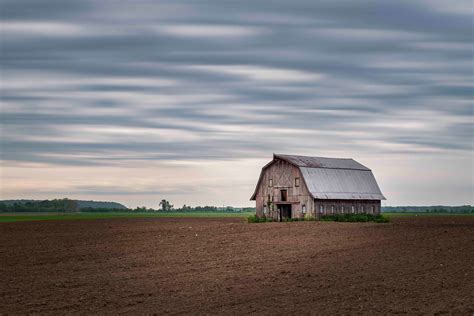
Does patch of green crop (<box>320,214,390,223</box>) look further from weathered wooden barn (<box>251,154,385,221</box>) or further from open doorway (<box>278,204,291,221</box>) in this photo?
open doorway (<box>278,204,291,221</box>)

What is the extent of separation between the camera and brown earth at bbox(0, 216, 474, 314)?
81.1ft

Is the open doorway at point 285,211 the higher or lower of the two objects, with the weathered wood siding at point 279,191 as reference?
lower

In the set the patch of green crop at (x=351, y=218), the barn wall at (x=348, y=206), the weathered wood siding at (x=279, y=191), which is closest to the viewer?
the patch of green crop at (x=351, y=218)

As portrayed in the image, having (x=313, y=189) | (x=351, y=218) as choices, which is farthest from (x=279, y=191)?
(x=351, y=218)

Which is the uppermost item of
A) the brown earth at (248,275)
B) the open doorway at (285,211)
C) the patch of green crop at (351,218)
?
the open doorway at (285,211)

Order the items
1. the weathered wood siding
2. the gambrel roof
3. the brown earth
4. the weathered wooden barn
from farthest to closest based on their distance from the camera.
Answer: the gambrel roof
the weathered wood siding
the weathered wooden barn
the brown earth

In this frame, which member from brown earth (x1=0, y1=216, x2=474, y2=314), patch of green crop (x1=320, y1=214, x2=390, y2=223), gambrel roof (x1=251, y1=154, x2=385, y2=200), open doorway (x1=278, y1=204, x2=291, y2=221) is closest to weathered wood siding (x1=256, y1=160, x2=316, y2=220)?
open doorway (x1=278, y1=204, x2=291, y2=221)

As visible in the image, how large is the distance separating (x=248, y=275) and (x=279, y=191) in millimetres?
49183

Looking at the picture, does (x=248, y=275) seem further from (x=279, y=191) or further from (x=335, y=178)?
(x=335, y=178)

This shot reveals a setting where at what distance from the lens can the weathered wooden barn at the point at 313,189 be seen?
77250 millimetres

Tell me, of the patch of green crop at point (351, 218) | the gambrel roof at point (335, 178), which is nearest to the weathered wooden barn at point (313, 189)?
the gambrel roof at point (335, 178)

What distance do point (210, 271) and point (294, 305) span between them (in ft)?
31.6

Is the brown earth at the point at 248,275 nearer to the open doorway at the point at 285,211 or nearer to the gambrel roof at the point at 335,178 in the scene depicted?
the gambrel roof at the point at 335,178

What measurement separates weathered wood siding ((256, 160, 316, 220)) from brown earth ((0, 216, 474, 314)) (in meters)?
26.1
